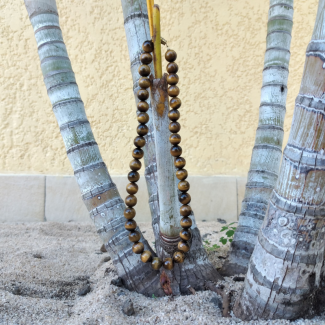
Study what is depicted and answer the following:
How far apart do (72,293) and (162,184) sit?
0.92m

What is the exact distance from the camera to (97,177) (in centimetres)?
162

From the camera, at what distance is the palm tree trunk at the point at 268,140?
1.82 metres

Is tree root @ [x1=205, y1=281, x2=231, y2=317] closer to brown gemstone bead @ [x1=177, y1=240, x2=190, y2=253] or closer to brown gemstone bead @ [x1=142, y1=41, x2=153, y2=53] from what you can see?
brown gemstone bead @ [x1=177, y1=240, x2=190, y2=253]

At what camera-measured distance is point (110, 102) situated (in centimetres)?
348

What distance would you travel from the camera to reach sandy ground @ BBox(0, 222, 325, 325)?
4.54 ft

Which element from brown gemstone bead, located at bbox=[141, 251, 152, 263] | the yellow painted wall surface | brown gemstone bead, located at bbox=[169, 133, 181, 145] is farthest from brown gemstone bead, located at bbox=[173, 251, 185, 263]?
the yellow painted wall surface

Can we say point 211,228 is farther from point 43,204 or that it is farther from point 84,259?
point 43,204

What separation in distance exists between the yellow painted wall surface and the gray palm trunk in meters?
1.76

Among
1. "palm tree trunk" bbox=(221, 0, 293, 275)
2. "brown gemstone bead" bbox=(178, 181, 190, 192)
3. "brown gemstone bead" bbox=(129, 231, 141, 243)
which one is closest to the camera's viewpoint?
"brown gemstone bead" bbox=(178, 181, 190, 192)

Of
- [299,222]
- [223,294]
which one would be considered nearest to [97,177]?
[223,294]

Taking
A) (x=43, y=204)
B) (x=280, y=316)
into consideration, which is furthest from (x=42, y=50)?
(x=43, y=204)

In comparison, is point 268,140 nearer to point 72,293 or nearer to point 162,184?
point 162,184

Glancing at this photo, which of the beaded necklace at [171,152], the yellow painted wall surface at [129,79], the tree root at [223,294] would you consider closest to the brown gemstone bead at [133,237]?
the beaded necklace at [171,152]

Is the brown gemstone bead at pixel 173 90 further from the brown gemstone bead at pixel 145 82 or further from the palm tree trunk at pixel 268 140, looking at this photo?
the palm tree trunk at pixel 268 140
